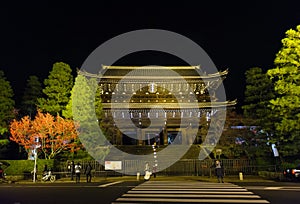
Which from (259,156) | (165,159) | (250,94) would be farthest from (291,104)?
(165,159)

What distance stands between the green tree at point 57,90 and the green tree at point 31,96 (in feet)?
22.2

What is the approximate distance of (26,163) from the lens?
2342cm

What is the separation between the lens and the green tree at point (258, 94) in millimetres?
23992

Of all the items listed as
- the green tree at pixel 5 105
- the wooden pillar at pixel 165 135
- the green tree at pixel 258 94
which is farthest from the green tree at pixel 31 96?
the green tree at pixel 258 94

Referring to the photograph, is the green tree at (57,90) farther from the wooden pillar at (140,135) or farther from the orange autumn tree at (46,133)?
the wooden pillar at (140,135)

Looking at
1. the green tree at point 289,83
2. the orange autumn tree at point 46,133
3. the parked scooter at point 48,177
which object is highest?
the green tree at point 289,83

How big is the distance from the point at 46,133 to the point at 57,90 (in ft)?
17.3

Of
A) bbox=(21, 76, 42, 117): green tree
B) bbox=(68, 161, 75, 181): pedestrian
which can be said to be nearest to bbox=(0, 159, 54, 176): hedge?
bbox=(68, 161, 75, 181): pedestrian

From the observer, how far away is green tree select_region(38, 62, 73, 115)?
2817 centimetres

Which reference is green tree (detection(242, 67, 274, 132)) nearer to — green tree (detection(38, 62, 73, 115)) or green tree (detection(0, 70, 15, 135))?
green tree (detection(38, 62, 73, 115))

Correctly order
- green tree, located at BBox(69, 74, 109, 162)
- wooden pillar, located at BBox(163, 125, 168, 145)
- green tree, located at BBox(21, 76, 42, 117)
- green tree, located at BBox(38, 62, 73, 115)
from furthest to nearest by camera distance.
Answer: wooden pillar, located at BBox(163, 125, 168, 145)
green tree, located at BBox(21, 76, 42, 117)
green tree, located at BBox(38, 62, 73, 115)
green tree, located at BBox(69, 74, 109, 162)

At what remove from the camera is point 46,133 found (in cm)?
2455

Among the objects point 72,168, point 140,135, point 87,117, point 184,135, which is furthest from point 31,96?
point 184,135

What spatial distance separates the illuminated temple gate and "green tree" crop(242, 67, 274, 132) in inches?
560
